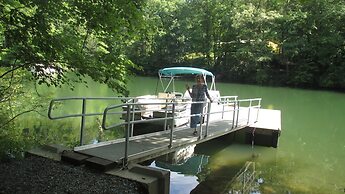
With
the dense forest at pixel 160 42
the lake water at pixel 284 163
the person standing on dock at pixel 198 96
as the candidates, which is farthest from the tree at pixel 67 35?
the person standing on dock at pixel 198 96

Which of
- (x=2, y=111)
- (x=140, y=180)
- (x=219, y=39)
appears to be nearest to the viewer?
(x=140, y=180)

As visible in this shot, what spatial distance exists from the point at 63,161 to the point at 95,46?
2372mm

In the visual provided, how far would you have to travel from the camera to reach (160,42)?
156 feet

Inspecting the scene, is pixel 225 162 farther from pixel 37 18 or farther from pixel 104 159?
pixel 37 18

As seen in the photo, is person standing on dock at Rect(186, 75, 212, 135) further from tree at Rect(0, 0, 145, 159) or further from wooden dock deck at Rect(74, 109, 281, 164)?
tree at Rect(0, 0, 145, 159)

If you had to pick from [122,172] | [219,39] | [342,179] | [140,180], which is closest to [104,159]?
[122,172]

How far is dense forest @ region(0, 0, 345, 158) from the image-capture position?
5.45m

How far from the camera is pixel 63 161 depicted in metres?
5.53

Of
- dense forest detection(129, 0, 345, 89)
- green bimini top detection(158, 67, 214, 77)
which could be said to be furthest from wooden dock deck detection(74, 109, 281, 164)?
dense forest detection(129, 0, 345, 89)

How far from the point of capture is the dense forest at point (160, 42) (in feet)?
17.9

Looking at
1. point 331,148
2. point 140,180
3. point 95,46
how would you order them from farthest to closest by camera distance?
point 331,148, point 95,46, point 140,180

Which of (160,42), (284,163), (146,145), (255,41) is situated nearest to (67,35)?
(146,145)

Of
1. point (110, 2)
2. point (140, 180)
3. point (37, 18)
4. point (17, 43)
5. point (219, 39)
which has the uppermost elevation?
point (219, 39)

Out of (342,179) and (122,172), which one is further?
(342,179)
